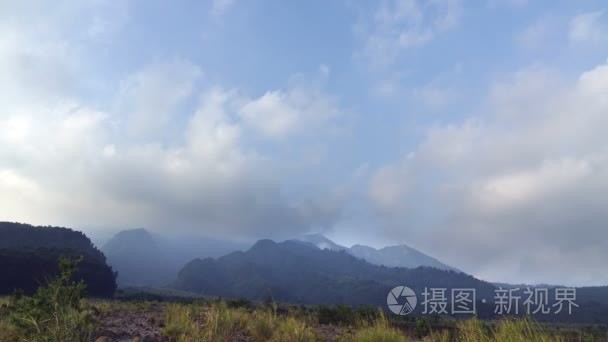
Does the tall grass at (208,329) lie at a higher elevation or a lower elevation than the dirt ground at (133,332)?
higher

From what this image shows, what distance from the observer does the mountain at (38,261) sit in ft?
207

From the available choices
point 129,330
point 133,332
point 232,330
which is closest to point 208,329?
point 232,330

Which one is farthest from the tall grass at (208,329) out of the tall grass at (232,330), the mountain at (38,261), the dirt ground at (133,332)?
the mountain at (38,261)

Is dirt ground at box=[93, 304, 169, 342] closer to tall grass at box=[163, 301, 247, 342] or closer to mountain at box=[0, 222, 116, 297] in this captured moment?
tall grass at box=[163, 301, 247, 342]

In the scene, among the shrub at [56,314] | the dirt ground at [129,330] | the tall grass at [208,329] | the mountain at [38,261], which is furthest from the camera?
the mountain at [38,261]

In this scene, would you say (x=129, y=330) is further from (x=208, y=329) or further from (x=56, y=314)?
(x=56, y=314)

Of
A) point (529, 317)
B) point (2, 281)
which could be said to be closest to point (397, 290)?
point (529, 317)

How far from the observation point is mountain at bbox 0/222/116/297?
63.1 m

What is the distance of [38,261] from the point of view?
6812 cm

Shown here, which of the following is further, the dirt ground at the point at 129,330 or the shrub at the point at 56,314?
the dirt ground at the point at 129,330

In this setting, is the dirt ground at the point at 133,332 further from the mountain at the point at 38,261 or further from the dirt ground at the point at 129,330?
the mountain at the point at 38,261

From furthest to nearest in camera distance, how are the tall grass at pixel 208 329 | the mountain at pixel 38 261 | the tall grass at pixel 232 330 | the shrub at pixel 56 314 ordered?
the mountain at pixel 38 261 → the tall grass at pixel 232 330 → the tall grass at pixel 208 329 → the shrub at pixel 56 314

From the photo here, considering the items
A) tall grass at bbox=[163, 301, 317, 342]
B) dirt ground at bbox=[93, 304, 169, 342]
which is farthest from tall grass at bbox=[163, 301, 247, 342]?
dirt ground at bbox=[93, 304, 169, 342]

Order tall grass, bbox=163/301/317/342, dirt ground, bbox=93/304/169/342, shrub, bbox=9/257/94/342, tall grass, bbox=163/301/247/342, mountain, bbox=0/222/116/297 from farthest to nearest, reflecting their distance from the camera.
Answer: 1. mountain, bbox=0/222/116/297
2. dirt ground, bbox=93/304/169/342
3. tall grass, bbox=163/301/317/342
4. tall grass, bbox=163/301/247/342
5. shrub, bbox=9/257/94/342
